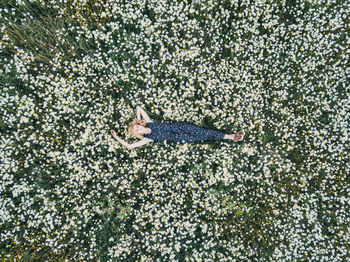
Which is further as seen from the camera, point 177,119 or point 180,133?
point 177,119

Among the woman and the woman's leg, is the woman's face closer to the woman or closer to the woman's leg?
the woman

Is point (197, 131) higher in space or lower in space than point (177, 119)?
lower

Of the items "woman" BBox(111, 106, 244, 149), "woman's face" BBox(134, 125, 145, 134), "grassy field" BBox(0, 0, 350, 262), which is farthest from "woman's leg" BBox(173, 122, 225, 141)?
"woman's face" BBox(134, 125, 145, 134)

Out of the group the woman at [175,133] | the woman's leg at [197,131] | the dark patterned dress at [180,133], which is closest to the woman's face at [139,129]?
the woman at [175,133]

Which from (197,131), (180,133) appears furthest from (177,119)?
(197,131)

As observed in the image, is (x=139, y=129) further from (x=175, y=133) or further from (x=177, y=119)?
(x=177, y=119)

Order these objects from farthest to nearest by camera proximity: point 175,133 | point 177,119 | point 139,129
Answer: point 177,119
point 175,133
point 139,129
